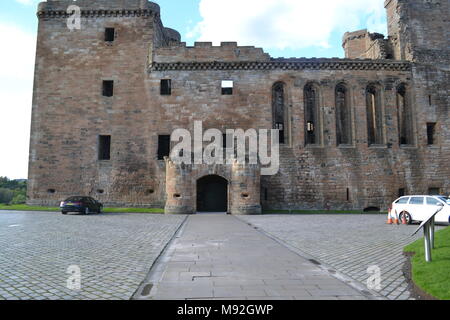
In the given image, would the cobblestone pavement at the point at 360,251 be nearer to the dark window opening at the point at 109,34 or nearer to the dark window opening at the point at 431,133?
the dark window opening at the point at 431,133

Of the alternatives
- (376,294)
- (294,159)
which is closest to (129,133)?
(294,159)

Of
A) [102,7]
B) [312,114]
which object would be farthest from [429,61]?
[102,7]

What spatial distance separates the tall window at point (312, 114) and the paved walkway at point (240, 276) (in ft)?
60.9

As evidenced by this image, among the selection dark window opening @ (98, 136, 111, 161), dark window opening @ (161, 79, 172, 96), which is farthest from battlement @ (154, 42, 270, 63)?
dark window opening @ (98, 136, 111, 161)

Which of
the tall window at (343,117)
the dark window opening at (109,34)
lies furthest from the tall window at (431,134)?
the dark window opening at (109,34)

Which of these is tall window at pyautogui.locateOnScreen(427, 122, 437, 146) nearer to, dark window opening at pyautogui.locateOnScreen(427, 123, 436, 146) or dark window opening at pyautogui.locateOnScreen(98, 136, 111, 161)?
dark window opening at pyautogui.locateOnScreen(427, 123, 436, 146)

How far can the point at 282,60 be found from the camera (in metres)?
25.6

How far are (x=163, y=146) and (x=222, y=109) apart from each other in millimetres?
5538

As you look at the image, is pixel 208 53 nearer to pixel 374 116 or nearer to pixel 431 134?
pixel 374 116

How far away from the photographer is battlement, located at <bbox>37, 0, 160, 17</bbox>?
2636 centimetres

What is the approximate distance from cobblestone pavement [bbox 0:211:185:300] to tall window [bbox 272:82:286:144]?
54.6ft

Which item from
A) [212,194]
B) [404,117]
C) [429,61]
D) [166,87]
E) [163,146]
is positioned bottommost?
[212,194]

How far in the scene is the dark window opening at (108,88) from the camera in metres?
26.4

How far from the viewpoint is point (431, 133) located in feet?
85.4
